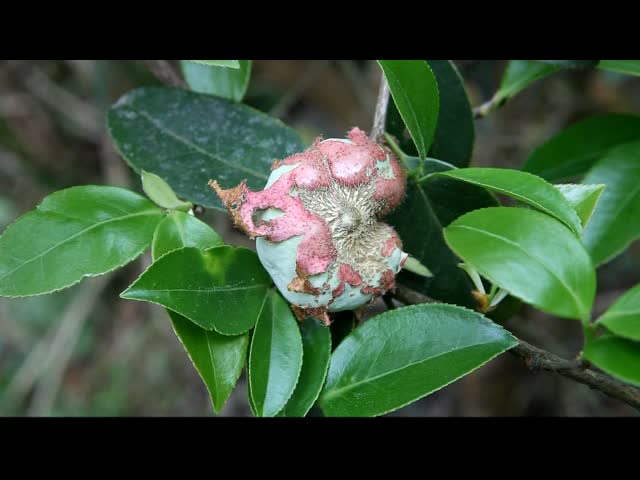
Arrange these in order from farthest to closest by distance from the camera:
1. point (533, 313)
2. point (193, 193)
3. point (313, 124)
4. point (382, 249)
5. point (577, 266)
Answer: point (313, 124), point (533, 313), point (193, 193), point (382, 249), point (577, 266)

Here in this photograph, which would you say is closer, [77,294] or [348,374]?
[348,374]

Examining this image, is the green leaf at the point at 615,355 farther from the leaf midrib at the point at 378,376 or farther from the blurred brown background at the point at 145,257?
the blurred brown background at the point at 145,257

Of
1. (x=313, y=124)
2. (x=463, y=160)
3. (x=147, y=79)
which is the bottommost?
(x=313, y=124)

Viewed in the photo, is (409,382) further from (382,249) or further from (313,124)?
(313,124)

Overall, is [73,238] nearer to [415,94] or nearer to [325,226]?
[325,226]

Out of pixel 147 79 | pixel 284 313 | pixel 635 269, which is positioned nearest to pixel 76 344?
pixel 147 79

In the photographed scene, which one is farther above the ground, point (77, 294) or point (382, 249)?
point (382, 249)

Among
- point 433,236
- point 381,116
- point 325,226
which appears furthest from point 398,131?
point 325,226

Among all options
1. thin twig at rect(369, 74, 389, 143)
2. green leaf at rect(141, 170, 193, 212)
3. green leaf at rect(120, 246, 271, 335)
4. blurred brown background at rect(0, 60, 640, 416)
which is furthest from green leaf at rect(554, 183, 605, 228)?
blurred brown background at rect(0, 60, 640, 416)
